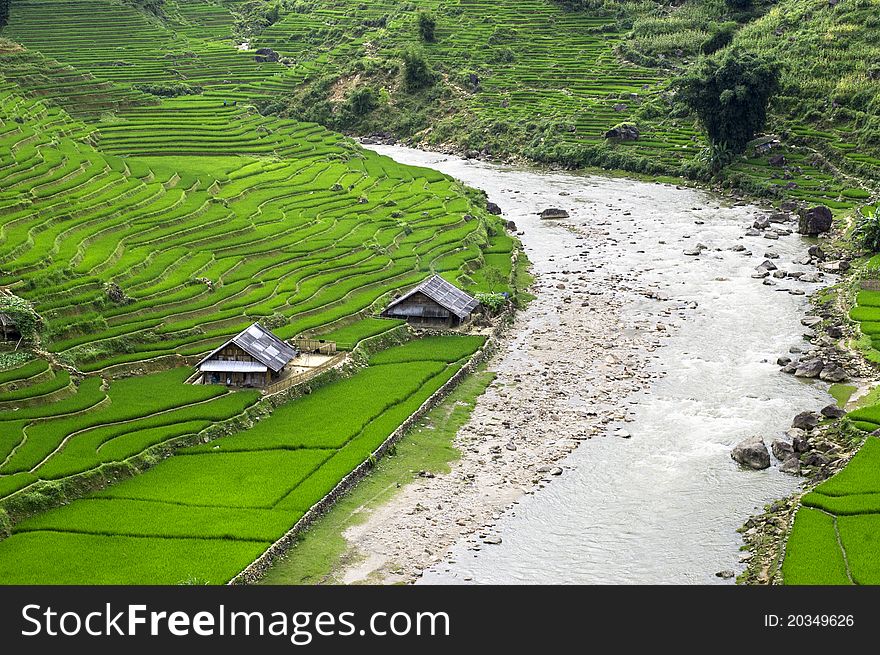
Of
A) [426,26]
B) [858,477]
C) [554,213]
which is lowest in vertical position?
[554,213]

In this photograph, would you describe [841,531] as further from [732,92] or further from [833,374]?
[732,92]

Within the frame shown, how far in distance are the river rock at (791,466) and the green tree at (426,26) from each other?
237 feet

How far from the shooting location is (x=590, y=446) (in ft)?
128

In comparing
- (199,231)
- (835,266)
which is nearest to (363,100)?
(199,231)

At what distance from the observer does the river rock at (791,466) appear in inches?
1430

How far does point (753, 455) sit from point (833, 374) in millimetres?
8575

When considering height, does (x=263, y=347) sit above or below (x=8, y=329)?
below

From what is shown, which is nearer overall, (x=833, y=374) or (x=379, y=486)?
(x=379, y=486)

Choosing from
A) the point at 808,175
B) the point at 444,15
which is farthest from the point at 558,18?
the point at 808,175

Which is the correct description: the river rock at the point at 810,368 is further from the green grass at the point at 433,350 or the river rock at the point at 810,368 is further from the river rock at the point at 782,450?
the green grass at the point at 433,350

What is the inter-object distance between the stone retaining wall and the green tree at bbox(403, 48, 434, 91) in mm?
49585

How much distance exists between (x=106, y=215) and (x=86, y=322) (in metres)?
14.7

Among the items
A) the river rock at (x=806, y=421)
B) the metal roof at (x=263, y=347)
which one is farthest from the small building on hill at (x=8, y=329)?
the river rock at (x=806, y=421)

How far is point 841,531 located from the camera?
31.3m
